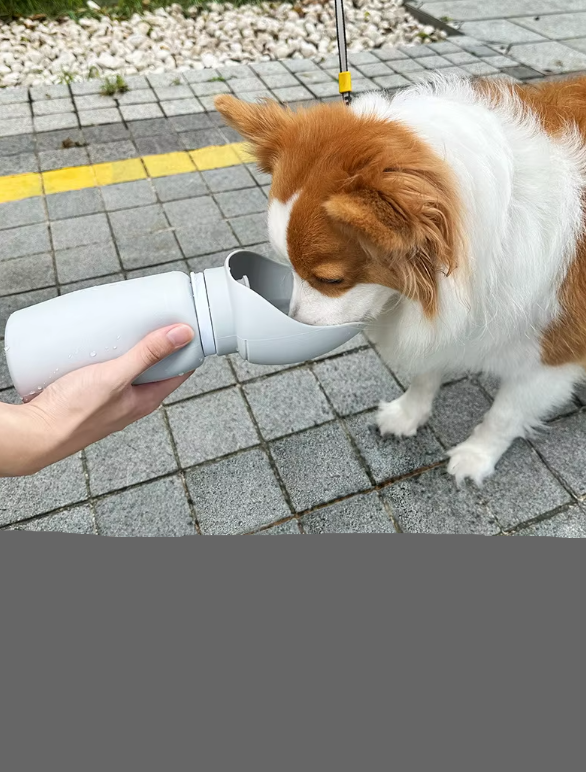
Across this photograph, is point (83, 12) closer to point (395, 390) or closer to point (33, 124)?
point (33, 124)

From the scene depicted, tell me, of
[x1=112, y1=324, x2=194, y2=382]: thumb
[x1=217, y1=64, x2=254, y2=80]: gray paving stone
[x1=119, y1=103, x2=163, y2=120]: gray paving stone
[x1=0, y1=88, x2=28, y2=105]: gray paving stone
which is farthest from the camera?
[x1=217, y1=64, x2=254, y2=80]: gray paving stone

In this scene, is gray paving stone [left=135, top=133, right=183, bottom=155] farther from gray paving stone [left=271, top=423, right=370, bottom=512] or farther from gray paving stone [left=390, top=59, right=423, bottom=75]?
gray paving stone [left=271, top=423, right=370, bottom=512]

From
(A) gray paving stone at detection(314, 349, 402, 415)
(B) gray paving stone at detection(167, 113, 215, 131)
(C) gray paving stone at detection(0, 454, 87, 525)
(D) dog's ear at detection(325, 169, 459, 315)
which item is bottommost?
(C) gray paving stone at detection(0, 454, 87, 525)

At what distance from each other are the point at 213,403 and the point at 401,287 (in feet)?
4.39

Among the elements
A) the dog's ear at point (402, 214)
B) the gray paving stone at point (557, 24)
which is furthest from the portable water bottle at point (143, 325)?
the gray paving stone at point (557, 24)

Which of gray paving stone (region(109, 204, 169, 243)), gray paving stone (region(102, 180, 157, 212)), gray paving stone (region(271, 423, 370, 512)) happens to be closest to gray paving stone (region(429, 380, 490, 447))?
gray paving stone (region(271, 423, 370, 512))

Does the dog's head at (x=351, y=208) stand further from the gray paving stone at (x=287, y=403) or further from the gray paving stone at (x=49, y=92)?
the gray paving stone at (x=49, y=92)

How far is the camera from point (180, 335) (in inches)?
56.8

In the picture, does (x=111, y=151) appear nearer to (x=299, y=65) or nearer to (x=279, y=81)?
(x=279, y=81)

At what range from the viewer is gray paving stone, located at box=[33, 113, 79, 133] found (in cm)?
422

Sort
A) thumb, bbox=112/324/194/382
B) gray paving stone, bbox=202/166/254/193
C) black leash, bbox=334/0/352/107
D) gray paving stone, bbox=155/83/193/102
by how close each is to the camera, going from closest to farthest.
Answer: thumb, bbox=112/324/194/382 < black leash, bbox=334/0/352/107 < gray paving stone, bbox=202/166/254/193 < gray paving stone, bbox=155/83/193/102

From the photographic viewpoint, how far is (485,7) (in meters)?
6.04

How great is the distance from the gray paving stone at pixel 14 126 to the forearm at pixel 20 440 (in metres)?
3.62

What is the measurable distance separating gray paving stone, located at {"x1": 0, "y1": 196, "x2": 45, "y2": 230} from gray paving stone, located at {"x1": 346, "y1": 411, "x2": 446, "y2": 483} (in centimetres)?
253
